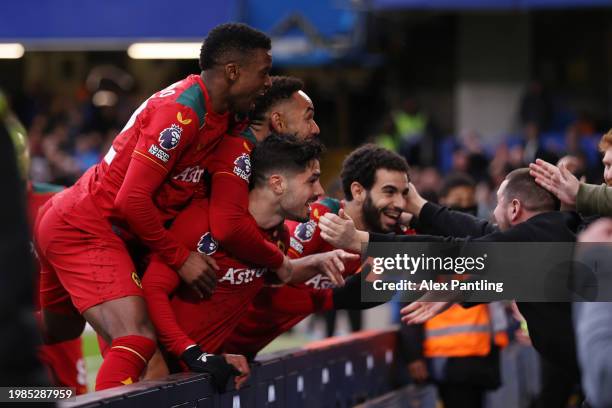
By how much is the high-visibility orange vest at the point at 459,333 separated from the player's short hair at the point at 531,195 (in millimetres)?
2646

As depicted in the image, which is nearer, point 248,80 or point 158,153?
point 158,153

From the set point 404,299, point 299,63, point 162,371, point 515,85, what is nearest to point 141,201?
point 162,371

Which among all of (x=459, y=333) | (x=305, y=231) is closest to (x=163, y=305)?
(x=305, y=231)

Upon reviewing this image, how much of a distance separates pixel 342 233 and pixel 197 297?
81 centimetres

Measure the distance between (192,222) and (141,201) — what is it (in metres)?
0.45

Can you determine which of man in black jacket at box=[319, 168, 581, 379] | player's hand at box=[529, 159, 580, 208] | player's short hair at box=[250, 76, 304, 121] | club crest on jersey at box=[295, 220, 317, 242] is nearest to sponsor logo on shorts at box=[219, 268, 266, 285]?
man in black jacket at box=[319, 168, 581, 379]

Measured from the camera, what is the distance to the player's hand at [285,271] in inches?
257

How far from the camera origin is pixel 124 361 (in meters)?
5.80

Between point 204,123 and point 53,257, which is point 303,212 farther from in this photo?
point 53,257

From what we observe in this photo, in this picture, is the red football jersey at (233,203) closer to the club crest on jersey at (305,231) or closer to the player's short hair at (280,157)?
the player's short hair at (280,157)

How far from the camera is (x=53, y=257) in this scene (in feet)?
20.5

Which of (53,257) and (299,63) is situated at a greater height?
(299,63)

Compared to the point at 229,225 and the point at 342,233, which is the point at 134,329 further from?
the point at 342,233

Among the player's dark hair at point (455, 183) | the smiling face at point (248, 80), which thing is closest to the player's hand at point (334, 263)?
the smiling face at point (248, 80)
